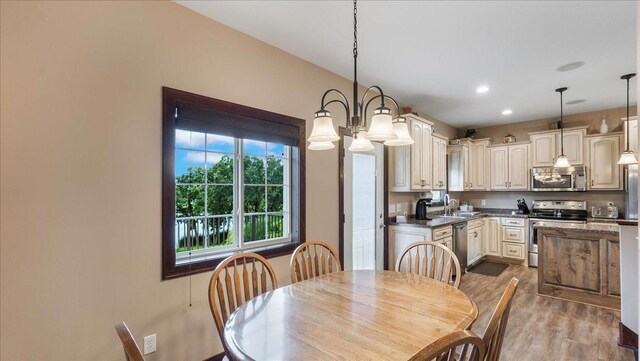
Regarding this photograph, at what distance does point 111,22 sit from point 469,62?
3.05 metres

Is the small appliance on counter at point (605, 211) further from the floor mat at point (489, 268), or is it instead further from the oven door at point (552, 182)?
the floor mat at point (489, 268)

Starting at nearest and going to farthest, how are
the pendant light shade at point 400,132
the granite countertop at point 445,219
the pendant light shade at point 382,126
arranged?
1. the pendant light shade at point 382,126
2. the pendant light shade at point 400,132
3. the granite countertop at point 445,219

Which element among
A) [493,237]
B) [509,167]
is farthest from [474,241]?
[509,167]

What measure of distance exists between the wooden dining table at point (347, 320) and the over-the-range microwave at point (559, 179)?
15.0 feet

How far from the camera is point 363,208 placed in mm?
3707

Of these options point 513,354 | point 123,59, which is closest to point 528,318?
point 513,354

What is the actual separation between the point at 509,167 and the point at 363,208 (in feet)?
11.7

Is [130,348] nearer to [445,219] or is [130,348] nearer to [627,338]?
[627,338]

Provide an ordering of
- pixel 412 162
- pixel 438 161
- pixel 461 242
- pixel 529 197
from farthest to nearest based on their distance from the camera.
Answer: pixel 529 197 < pixel 438 161 < pixel 461 242 < pixel 412 162

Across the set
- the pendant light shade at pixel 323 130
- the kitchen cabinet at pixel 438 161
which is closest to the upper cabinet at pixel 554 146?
the kitchen cabinet at pixel 438 161

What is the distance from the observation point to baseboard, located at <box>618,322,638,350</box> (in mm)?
2436

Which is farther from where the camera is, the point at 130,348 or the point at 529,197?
the point at 529,197

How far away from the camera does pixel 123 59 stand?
1.83m

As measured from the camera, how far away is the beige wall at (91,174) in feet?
4.90
